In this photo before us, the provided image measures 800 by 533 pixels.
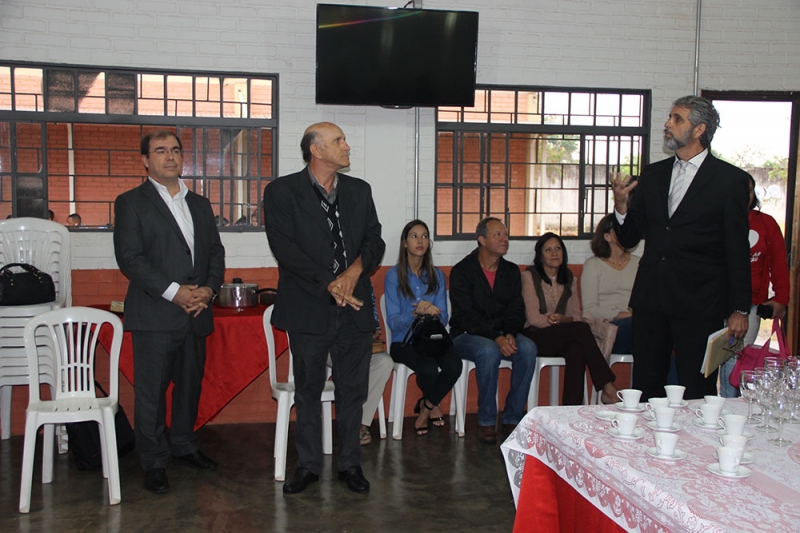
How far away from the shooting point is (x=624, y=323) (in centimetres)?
490

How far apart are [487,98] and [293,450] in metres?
2.77

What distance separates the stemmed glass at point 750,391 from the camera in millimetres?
2070

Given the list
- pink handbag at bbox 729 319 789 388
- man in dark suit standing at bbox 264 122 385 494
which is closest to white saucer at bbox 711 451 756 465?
pink handbag at bbox 729 319 789 388

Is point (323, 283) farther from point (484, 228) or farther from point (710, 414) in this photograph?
point (710, 414)

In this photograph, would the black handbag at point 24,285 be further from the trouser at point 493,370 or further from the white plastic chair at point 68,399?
the trouser at point 493,370

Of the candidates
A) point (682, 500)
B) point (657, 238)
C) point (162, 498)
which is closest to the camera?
point (682, 500)

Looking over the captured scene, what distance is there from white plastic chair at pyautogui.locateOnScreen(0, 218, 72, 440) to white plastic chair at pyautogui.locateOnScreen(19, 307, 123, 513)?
460mm

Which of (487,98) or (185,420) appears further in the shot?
(487,98)

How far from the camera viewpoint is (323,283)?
344 centimetres

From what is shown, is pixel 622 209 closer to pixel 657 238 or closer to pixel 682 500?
pixel 657 238

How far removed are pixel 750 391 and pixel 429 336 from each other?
2.58 m

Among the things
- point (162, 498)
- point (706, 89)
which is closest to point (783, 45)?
point (706, 89)

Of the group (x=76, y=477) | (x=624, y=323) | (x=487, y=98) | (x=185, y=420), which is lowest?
(x=76, y=477)

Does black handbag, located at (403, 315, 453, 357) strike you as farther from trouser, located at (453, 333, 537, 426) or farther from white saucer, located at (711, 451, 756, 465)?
white saucer, located at (711, 451, 756, 465)
